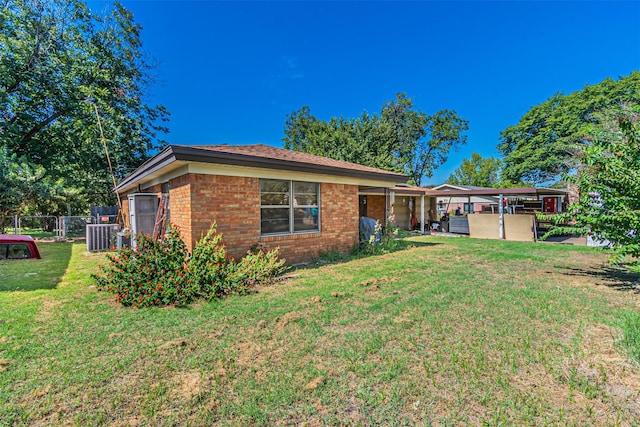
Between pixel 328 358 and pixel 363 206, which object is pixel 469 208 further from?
pixel 328 358

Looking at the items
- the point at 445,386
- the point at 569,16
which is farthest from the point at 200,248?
the point at 569,16

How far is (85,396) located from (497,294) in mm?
5513

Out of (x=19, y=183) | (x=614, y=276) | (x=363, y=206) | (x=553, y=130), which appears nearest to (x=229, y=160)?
(x=614, y=276)

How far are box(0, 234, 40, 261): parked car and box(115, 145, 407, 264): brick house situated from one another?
12.2 ft

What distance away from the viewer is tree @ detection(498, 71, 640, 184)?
2477cm

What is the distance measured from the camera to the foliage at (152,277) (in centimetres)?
448

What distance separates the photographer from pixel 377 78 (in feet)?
95.8

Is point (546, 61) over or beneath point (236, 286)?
over

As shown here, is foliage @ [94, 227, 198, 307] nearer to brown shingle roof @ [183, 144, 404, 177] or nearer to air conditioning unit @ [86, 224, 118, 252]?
brown shingle roof @ [183, 144, 404, 177]

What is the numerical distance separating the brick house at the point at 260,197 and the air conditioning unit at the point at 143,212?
55 centimetres

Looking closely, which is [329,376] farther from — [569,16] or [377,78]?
[377,78]

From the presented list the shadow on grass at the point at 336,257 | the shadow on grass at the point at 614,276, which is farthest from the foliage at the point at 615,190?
the shadow on grass at the point at 336,257

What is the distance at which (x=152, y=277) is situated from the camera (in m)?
4.76

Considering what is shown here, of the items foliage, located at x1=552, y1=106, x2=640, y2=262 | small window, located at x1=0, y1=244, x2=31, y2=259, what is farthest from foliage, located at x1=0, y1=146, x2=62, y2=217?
foliage, located at x1=552, y1=106, x2=640, y2=262
